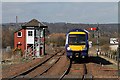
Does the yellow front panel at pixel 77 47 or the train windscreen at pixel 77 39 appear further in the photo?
the train windscreen at pixel 77 39

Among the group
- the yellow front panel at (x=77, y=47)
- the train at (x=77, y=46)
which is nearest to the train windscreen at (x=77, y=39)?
the train at (x=77, y=46)

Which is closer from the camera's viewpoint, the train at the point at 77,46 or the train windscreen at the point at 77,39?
the train at the point at 77,46

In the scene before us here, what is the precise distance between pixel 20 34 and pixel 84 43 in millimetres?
38498

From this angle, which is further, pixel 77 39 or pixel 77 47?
pixel 77 39

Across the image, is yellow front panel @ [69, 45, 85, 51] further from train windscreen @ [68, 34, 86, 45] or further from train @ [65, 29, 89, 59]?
train windscreen @ [68, 34, 86, 45]

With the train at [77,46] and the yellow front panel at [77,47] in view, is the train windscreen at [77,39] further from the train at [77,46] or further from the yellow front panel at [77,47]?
the yellow front panel at [77,47]

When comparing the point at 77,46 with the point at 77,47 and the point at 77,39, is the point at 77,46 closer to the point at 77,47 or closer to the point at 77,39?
the point at 77,47

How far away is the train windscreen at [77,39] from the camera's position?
29.4 metres

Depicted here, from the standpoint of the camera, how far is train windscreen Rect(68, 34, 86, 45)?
29406 mm

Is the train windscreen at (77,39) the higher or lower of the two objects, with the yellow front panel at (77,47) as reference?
higher

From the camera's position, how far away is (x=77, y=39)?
29656mm

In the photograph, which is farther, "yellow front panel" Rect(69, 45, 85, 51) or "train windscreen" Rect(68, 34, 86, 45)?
"train windscreen" Rect(68, 34, 86, 45)

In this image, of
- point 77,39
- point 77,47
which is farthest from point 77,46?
point 77,39

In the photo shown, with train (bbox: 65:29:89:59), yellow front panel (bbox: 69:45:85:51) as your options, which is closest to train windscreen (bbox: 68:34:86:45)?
train (bbox: 65:29:89:59)
